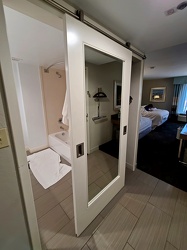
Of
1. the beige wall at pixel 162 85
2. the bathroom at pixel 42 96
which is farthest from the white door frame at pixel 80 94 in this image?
the beige wall at pixel 162 85

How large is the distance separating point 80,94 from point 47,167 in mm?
2025

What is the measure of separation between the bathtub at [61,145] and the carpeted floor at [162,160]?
5.12ft

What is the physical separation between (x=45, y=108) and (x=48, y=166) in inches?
62.6

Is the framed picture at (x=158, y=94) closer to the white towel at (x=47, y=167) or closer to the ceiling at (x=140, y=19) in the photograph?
the ceiling at (x=140, y=19)

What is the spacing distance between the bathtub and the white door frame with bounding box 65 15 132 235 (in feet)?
4.34

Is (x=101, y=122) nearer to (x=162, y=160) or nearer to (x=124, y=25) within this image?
(x=162, y=160)

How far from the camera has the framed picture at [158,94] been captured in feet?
21.9

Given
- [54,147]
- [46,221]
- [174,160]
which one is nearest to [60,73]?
[54,147]

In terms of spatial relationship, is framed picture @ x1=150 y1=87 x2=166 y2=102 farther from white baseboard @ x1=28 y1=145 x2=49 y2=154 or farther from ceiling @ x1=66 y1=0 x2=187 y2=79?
white baseboard @ x1=28 y1=145 x2=49 y2=154

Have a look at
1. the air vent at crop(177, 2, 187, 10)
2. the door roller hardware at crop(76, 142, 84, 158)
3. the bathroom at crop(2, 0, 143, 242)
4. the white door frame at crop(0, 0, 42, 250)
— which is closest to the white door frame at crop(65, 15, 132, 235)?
the door roller hardware at crop(76, 142, 84, 158)

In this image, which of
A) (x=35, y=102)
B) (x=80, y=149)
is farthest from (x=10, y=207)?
(x=35, y=102)

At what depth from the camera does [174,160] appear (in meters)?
2.56

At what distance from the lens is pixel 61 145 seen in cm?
271

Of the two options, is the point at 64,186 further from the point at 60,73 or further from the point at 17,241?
the point at 60,73
